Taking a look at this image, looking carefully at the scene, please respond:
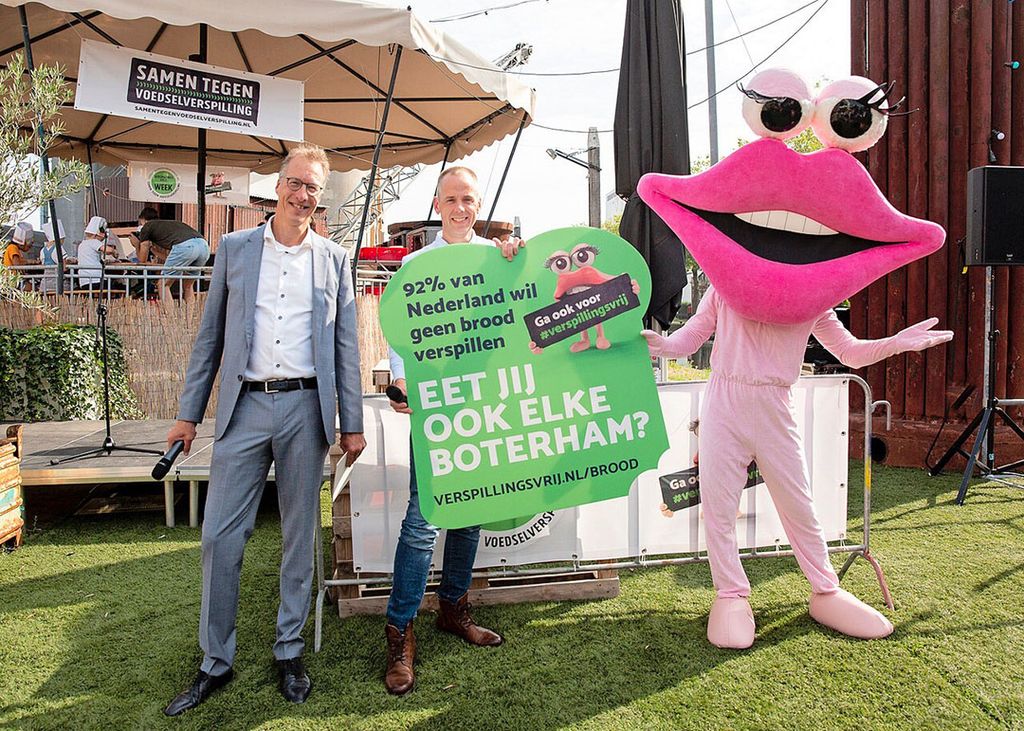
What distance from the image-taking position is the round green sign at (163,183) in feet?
30.1

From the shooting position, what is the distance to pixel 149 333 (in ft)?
22.3

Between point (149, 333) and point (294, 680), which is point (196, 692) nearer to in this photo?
point (294, 680)

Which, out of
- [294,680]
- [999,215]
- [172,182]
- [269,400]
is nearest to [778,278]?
[269,400]

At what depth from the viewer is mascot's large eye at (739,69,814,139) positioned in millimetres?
2580

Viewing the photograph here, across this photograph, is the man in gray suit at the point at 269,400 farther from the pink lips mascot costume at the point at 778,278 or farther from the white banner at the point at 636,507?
the pink lips mascot costume at the point at 778,278

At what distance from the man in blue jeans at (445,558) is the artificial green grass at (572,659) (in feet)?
0.26

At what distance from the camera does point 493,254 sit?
263cm

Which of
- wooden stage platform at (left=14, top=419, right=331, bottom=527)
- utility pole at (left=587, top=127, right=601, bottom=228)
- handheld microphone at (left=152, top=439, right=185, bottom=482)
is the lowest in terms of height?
wooden stage platform at (left=14, top=419, right=331, bottom=527)

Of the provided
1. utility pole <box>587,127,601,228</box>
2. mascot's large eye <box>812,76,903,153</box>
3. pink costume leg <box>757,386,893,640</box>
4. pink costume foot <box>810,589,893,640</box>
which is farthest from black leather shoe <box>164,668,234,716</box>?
utility pole <box>587,127,601,228</box>

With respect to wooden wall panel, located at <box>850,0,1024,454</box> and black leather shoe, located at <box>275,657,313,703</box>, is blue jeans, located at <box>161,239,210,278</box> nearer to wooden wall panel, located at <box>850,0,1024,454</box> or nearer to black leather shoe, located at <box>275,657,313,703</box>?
black leather shoe, located at <box>275,657,313,703</box>

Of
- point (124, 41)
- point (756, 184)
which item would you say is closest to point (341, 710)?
point (756, 184)

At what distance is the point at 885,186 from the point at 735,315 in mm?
4450

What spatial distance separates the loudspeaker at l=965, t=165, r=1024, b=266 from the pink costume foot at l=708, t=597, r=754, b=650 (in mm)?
3508

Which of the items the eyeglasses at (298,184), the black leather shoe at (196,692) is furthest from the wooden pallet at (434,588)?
the eyeglasses at (298,184)
